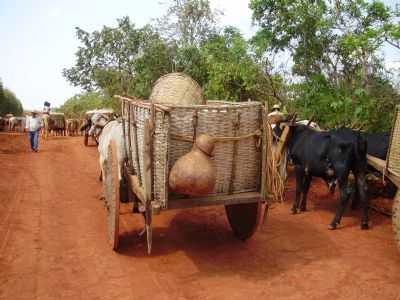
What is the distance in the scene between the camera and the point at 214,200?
4.82m

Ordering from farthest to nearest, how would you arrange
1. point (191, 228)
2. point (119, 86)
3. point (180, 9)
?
1. point (119, 86)
2. point (180, 9)
3. point (191, 228)

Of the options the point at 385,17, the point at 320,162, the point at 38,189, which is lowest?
the point at 38,189

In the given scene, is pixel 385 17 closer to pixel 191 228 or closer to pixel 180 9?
pixel 191 228

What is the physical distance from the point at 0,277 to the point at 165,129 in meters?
2.60

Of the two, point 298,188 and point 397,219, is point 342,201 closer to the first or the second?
point 298,188

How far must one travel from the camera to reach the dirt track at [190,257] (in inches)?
182

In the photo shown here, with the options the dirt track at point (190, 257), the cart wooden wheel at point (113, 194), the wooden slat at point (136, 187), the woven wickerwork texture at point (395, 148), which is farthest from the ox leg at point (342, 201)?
the cart wooden wheel at point (113, 194)

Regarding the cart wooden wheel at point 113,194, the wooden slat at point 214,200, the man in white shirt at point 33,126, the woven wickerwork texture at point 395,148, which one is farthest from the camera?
the man in white shirt at point 33,126

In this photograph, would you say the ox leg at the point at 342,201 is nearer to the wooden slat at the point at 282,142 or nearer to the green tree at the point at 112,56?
the wooden slat at the point at 282,142

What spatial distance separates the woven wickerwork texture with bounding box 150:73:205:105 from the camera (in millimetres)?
6148

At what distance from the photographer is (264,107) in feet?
16.3

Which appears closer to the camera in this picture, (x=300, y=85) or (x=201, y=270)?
(x=201, y=270)

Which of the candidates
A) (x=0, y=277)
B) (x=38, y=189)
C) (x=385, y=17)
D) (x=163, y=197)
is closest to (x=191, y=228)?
(x=163, y=197)

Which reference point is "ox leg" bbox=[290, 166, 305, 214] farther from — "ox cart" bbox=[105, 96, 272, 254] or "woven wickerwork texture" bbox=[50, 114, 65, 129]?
"woven wickerwork texture" bbox=[50, 114, 65, 129]
